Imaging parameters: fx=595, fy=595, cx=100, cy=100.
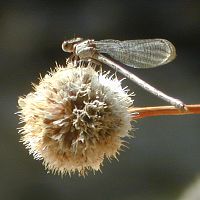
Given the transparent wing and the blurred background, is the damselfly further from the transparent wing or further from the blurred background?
the blurred background

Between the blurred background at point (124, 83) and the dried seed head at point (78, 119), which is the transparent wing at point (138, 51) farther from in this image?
the blurred background at point (124, 83)

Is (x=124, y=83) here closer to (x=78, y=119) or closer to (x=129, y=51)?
(x=129, y=51)

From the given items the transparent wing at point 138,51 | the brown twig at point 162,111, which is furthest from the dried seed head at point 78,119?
the transparent wing at point 138,51

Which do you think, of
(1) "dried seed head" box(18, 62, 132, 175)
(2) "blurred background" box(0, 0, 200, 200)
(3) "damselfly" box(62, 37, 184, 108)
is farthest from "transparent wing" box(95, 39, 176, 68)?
(2) "blurred background" box(0, 0, 200, 200)

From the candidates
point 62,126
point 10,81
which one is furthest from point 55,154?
point 10,81

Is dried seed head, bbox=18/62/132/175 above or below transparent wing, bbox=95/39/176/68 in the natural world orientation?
below

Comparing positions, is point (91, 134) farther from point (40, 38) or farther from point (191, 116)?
point (40, 38)

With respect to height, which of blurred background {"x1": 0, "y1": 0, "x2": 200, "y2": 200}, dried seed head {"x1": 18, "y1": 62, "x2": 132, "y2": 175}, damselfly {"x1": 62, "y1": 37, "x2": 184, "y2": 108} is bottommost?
dried seed head {"x1": 18, "y1": 62, "x2": 132, "y2": 175}
